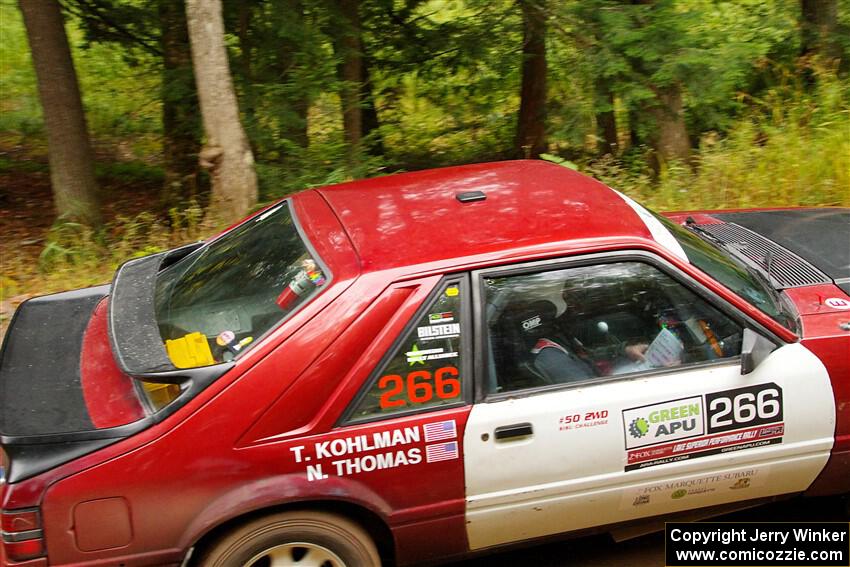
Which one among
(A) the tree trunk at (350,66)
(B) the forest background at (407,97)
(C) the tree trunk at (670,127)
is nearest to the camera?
(B) the forest background at (407,97)

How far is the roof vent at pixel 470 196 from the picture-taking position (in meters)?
3.42

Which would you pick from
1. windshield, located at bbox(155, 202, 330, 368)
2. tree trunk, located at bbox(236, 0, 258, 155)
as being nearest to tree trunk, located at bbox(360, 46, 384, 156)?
tree trunk, located at bbox(236, 0, 258, 155)

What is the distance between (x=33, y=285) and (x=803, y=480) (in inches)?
221

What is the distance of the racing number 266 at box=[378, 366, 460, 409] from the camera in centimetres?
285

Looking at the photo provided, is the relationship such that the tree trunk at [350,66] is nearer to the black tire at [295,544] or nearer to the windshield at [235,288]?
the windshield at [235,288]

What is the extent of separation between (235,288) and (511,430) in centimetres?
128

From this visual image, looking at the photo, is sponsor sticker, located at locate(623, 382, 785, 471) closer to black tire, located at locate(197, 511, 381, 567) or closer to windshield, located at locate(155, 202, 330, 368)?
black tire, located at locate(197, 511, 381, 567)

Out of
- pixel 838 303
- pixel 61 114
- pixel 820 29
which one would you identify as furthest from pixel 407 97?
pixel 838 303

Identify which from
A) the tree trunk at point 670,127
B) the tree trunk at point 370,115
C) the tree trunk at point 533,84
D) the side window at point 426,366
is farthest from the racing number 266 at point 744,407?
the tree trunk at point 533,84

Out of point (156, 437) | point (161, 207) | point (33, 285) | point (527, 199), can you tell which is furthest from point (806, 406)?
point (161, 207)

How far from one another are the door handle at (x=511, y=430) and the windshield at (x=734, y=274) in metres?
0.99

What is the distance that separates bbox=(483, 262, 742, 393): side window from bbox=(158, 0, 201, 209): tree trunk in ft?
20.9

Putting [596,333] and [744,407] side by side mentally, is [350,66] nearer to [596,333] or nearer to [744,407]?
[596,333]

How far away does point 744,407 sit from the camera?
3092 mm
